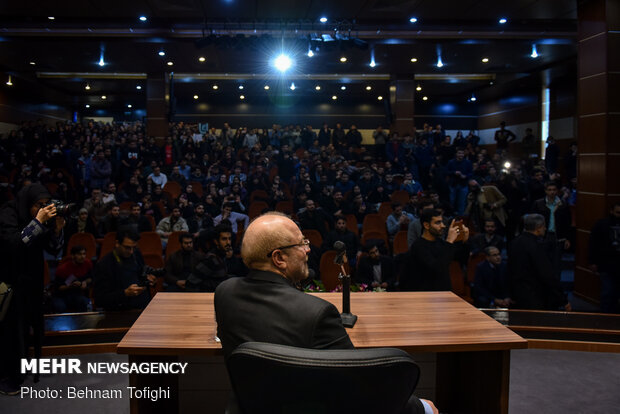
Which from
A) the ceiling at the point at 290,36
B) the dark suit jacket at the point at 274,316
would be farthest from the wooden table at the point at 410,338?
the ceiling at the point at 290,36

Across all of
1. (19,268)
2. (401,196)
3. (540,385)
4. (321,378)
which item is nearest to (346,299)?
(321,378)

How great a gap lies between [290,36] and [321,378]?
7.59m

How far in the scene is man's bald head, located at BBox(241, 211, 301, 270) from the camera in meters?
1.38

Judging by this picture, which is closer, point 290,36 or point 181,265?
point 181,265

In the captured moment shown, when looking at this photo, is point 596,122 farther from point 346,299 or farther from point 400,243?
point 346,299

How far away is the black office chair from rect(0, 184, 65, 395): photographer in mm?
2372

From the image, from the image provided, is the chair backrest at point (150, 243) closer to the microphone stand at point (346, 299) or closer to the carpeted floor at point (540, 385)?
the carpeted floor at point (540, 385)

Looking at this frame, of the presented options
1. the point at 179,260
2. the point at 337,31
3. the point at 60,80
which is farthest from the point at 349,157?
the point at 60,80

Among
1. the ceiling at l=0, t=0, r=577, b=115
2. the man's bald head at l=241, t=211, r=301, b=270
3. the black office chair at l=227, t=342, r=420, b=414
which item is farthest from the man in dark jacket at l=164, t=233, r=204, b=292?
the ceiling at l=0, t=0, r=577, b=115

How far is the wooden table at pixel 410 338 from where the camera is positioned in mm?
1629

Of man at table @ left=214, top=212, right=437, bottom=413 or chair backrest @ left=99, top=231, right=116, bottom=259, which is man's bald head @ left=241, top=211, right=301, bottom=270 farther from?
chair backrest @ left=99, top=231, right=116, bottom=259

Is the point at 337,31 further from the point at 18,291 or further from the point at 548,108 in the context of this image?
the point at 548,108

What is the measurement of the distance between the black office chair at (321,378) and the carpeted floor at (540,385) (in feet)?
7.18

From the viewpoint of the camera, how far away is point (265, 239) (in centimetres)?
140
